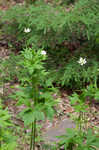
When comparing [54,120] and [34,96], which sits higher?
[34,96]

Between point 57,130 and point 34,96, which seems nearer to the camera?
point 34,96

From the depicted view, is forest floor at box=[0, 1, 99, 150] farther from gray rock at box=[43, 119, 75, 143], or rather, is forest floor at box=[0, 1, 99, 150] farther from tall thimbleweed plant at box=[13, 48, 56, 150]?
tall thimbleweed plant at box=[13, 48, 56, 150]

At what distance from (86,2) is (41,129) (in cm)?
204

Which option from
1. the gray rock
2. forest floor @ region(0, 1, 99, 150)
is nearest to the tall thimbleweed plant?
forest floor @ region(0, 1, 99, 150)

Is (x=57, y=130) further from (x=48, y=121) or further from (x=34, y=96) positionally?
(x=34, y=96)

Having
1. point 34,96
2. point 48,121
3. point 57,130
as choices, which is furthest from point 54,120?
point 34,96

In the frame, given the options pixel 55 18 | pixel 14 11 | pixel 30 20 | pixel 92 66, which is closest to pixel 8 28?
pixel 14 11

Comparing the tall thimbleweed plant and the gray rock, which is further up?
the tall thimbleweed plant

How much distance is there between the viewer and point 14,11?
434 cm

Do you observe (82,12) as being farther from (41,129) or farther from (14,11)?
(41,129)

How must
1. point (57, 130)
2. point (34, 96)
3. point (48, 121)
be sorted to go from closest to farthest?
1. point (34, 96)
2. point (57, 130)
3. point (48, 121)

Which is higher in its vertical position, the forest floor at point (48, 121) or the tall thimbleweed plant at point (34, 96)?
the tall thimbleweed plant at point (34, 96)

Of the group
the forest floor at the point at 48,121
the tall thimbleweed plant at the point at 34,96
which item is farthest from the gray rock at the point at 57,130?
the tall thimbleweed plant at the point at 34,96

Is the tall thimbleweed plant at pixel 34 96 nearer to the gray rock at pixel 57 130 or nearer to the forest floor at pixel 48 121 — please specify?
the forest floor at pixel 48 121
